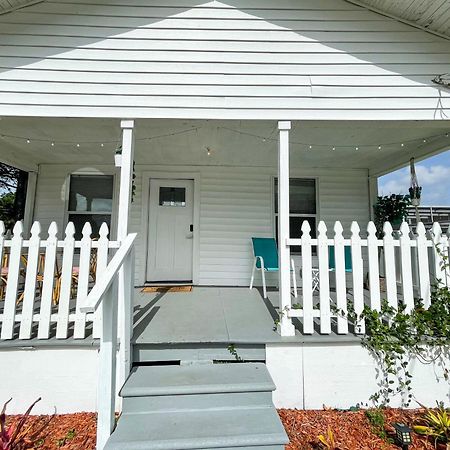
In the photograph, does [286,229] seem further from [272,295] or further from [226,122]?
[272,295]

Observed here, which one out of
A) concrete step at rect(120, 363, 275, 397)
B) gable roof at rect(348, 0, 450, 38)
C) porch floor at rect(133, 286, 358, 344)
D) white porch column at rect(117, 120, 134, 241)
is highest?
gable roof at rect(348, 0, 450, 38)

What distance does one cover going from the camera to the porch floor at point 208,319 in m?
2.34

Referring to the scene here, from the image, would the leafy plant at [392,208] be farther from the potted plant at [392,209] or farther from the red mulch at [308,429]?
the red mulch at [308,429]

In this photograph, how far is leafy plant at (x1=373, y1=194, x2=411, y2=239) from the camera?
461 cm

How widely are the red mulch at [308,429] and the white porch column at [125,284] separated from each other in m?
0.41

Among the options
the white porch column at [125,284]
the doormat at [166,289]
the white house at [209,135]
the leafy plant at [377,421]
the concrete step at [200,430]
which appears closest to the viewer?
the concrete step at [200,430]

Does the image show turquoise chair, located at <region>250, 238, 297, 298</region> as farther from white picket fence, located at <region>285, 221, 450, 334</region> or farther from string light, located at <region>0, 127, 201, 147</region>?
string light, located at <region>0, 127, 201, 147</region>

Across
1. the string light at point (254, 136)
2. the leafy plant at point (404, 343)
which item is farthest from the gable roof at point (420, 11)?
the leafy plant at point (404, 343)

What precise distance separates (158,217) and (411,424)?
4035 millimetres

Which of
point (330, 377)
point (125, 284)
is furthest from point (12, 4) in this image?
point (330, 377)

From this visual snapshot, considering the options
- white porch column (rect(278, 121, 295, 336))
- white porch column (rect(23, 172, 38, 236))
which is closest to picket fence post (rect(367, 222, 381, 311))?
white porch column (rect(278, 121, 295, 336))

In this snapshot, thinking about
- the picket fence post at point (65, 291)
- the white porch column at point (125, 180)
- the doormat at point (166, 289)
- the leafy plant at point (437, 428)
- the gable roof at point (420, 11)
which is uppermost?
the gable roof at point (420, 11)

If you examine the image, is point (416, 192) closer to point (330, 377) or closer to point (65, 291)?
point (330, 377)

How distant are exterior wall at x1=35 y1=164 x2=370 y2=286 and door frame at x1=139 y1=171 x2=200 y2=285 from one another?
0.8 inches
